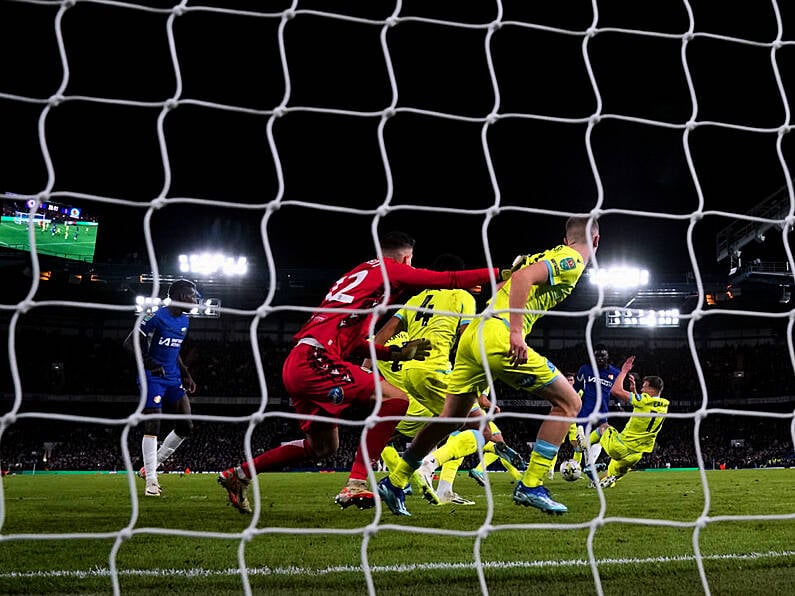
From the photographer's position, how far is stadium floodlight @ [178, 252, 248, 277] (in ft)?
109

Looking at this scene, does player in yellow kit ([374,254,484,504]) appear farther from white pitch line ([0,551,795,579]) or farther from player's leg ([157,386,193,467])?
white pitch line ([0,551,795,579])

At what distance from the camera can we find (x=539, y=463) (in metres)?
4.89

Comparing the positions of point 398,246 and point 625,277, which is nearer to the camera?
point 398,246

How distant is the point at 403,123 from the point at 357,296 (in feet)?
56.7

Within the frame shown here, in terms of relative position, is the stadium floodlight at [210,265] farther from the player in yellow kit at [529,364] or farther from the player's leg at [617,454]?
the player in yellow kit at [529,364]

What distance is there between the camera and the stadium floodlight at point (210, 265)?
33.1 metres

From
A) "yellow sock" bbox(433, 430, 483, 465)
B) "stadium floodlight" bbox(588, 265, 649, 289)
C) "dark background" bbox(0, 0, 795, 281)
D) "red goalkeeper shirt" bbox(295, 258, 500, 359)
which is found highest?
"dark background" bbox(0, 0, 795, 281)

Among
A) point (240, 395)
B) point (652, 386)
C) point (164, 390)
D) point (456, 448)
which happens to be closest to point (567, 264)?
point (456, 448)

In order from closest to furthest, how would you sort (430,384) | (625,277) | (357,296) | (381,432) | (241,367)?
(357,296) < (381,432) < (430,384) < (625,277) < (241,367)

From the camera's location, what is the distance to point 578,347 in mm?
39656

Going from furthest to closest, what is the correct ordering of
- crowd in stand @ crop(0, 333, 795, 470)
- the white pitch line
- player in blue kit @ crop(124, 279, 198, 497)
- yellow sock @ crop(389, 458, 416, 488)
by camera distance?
crowd in stand @ crop(0, 333, 795, 470) → player in blue kit @ crop(124, 279, 198, 497) → yellow sock @ crop(389, 458, 416, 488) → the white pitch line

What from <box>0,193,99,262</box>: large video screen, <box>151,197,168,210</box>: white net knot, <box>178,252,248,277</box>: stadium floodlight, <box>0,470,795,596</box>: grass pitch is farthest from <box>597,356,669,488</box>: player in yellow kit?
<box>0,193,99,262</box>: large video screen

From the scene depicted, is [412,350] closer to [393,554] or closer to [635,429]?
[393,554]

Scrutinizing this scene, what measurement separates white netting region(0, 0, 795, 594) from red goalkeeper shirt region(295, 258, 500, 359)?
4.79 ft
